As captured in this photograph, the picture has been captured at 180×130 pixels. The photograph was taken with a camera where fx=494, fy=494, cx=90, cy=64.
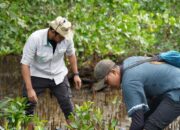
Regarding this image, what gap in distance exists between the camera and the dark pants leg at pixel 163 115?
3840 millimetres

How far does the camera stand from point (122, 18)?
7.83m

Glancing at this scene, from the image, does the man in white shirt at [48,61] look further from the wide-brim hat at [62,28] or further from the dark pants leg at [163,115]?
the dark pants leg at [163,115]

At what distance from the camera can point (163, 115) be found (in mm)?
3844

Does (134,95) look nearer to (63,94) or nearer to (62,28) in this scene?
(62,28)

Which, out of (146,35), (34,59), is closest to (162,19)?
(146,35)

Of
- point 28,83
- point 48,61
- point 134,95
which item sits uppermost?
point 134,95

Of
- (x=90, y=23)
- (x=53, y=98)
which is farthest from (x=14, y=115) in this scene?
(x=90, y=23)

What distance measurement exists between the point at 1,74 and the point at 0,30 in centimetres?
192

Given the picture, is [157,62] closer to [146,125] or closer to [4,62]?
[146,125]

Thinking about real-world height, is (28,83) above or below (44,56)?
below

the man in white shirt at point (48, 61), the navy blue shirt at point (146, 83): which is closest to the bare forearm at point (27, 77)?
the man in white shirt at point (48, 61)

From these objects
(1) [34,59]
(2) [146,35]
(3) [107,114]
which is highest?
(1) [34,59]

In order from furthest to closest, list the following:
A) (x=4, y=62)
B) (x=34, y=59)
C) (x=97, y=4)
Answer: (x=4, y=62) → (x=97, y=4) → (x=34, y=59)

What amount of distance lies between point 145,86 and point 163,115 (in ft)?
0.90
